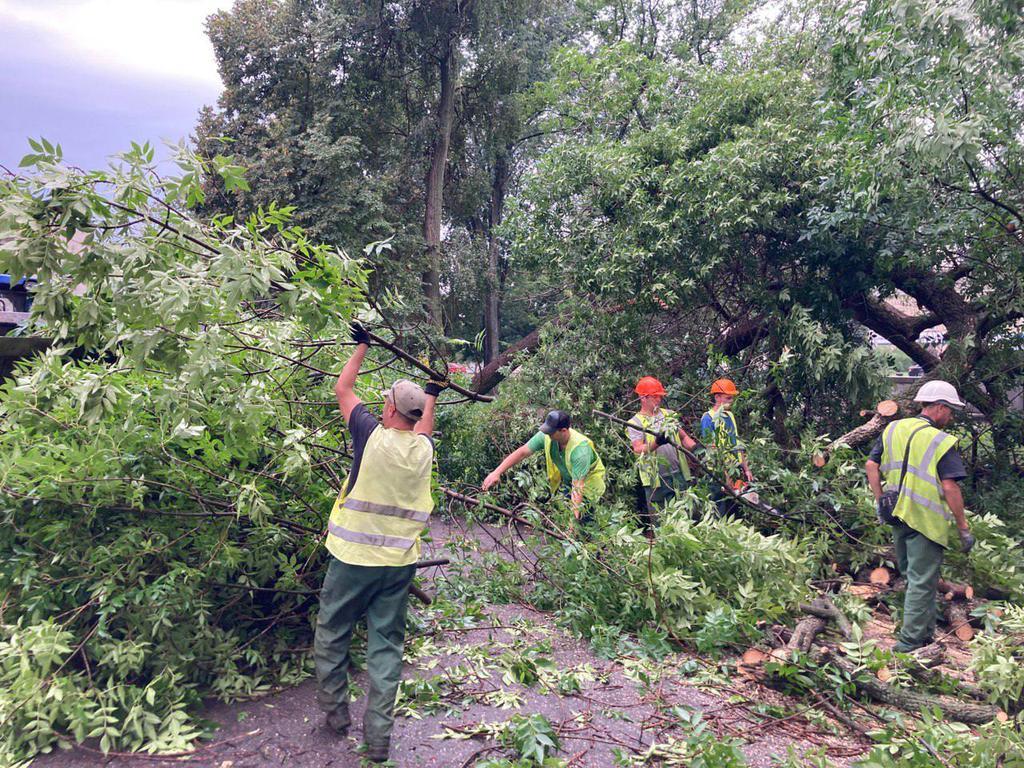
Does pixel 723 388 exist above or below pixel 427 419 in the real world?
above

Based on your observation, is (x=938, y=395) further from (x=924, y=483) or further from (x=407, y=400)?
(x=407, y=400)

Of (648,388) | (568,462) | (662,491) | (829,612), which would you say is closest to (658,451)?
(662,491)

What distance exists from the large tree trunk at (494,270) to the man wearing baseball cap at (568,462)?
54.7ft

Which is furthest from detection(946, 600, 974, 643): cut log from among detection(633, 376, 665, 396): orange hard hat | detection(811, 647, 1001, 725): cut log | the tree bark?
the tree bark

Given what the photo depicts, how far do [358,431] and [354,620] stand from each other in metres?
0.90

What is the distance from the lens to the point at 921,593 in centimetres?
443

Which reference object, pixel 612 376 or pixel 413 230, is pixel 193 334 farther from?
pixel 413 230

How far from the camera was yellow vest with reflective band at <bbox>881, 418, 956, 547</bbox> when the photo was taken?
442 cm

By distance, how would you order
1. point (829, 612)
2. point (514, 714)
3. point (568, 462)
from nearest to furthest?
1. point (514, 714)
2. point (829, 612)
3. point (568, 462)

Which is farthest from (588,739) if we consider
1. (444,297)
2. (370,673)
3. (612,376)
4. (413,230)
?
(444,297)

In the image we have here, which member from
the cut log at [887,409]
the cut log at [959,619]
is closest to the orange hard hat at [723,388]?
the cut log at [887,409]

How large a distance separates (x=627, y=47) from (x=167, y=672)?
A: 9925mm

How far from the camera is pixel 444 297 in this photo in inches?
885

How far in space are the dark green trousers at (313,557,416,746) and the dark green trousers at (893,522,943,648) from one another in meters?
3.21
